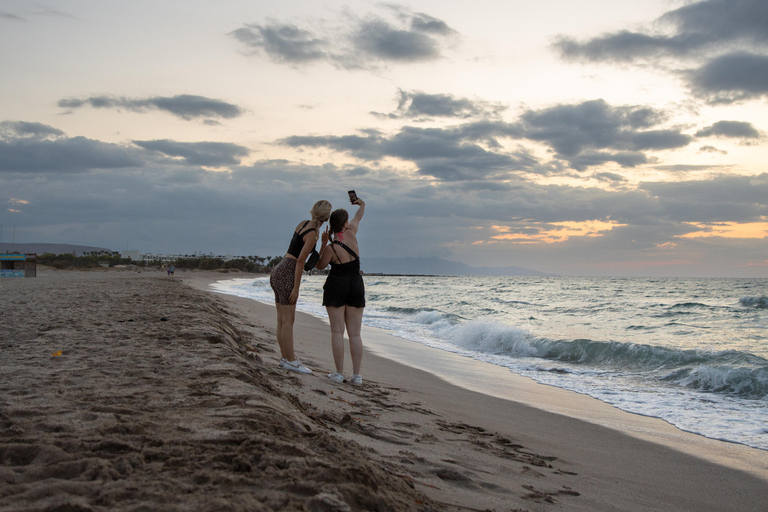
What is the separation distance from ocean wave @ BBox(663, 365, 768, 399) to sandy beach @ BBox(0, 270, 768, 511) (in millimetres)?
2630

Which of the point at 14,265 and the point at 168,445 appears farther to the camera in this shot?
the point at 14,265

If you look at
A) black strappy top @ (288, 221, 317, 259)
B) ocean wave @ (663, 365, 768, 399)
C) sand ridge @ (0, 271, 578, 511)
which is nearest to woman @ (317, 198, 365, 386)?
black strappy top @ (288, 221, 317, 259)

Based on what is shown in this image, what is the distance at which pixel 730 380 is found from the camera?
6859 millimetres

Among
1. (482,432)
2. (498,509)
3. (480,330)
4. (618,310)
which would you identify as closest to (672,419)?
(482,432)

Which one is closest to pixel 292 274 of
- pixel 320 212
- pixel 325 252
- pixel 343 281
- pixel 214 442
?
pixel 325 252

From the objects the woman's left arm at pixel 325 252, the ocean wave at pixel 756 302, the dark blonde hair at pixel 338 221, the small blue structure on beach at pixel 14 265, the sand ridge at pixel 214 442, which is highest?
the dark blonde hair at pixel 338 221

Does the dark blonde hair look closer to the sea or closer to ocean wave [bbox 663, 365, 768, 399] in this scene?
the sea

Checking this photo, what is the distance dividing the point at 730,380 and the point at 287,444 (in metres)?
7.25

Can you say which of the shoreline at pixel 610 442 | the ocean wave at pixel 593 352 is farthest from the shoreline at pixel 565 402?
the ocean wave at pixel 593 352

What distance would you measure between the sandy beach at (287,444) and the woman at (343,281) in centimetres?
49

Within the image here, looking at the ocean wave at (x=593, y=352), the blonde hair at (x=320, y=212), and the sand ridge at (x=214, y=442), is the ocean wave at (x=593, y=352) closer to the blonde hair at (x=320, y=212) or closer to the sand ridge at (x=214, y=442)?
the sand ridge at (x=214, y=442)

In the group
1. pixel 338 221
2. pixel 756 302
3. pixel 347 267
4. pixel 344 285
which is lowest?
pixel 756 302

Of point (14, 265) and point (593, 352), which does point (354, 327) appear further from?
point (14, 265)

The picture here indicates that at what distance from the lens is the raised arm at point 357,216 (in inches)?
197
